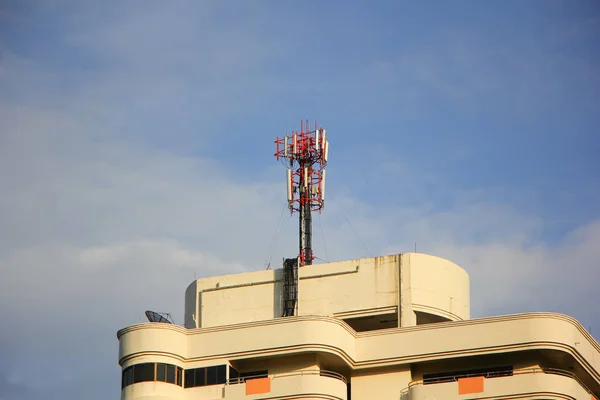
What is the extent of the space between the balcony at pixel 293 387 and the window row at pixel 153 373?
124 inches

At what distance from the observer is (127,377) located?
305 ft

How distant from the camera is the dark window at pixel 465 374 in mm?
91188

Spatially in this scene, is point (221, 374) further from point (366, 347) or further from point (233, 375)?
point (366, 347)

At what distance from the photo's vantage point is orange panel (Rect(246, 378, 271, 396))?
91688 mm

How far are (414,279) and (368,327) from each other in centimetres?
481

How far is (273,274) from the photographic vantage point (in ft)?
326

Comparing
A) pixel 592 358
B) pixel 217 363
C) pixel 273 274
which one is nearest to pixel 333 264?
pixel 273 274

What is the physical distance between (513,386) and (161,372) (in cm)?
2051

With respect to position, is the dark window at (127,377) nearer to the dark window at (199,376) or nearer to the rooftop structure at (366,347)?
the rooftop structure at (366,347)

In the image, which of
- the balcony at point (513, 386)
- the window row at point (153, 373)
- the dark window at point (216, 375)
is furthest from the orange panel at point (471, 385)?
the window row at point (153, 373)

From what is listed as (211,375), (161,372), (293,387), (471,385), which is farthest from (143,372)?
(471,385)

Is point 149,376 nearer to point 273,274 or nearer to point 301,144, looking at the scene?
point 273,274

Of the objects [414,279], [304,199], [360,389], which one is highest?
[304,199]

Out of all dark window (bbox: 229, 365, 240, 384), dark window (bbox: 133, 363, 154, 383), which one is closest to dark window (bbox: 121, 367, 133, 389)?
dark window (bbox: 133, 363, 154, 383)
